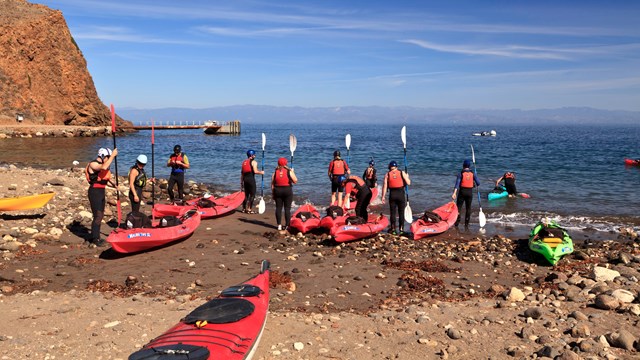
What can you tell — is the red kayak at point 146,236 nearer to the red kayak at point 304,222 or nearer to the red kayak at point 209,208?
the red kayak at point 209,208

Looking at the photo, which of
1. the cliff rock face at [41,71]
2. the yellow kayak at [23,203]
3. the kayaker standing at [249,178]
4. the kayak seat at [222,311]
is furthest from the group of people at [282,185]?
the cliff rock face at [41,71]

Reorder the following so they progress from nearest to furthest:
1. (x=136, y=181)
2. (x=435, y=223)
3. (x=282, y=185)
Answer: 1. (x=136, y=181)
2. (x=282, y=185)
3. (x=435, y=223)

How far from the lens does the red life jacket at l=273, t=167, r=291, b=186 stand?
44.1 ft

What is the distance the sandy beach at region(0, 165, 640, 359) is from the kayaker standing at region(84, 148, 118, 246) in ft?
2.01

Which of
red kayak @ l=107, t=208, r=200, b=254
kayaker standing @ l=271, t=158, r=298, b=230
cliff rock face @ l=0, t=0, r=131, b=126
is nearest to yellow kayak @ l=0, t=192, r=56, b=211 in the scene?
red kayak @ l=107, t=208, r=200, b=254

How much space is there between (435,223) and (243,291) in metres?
8.62

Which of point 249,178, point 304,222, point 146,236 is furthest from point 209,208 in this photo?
point 146,236

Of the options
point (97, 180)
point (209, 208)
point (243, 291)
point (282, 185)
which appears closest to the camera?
point (243, 291)

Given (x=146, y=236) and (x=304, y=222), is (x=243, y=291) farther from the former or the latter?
(x=304, y=222)

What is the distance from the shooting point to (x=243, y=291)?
6906 millimetres

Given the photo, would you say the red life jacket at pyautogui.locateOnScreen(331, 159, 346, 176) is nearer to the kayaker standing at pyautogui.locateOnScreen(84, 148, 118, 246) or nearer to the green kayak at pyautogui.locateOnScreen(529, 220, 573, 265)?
the green kayak at pyautogui.locateOnScreen(529, 220, 573, 265)

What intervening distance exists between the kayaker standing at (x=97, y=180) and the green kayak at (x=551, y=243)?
989 centimetres

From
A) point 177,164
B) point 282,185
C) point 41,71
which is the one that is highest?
point 41,71

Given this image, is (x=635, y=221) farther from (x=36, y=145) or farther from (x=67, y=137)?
(x=67, y=137)
